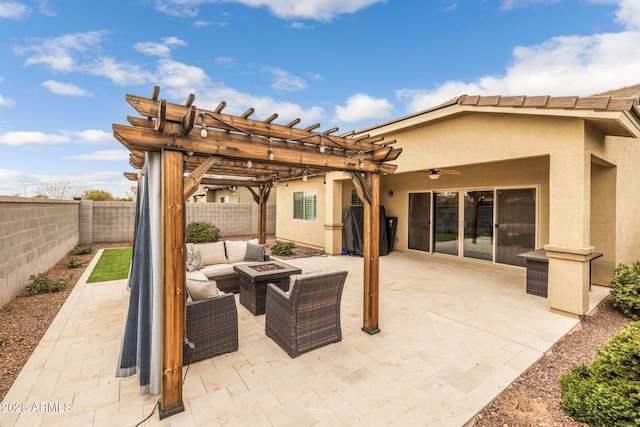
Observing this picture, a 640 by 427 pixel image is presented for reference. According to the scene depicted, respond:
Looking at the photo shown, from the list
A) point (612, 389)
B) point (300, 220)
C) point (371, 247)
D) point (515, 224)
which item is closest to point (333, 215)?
point (300, 220)

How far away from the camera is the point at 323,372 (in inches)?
123

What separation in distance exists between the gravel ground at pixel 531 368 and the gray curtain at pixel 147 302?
1.15 metres

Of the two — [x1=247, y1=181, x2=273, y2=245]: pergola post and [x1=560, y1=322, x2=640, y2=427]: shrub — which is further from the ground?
[x1=247, y1=181, x2=273, y2=245]: pergola post

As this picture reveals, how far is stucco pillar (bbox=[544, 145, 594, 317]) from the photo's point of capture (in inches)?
179

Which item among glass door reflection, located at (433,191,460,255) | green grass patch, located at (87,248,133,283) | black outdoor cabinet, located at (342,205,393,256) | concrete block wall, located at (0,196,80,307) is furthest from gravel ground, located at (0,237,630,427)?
black outdoor cabinet, located at (342,205,393,256)

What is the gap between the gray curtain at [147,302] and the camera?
2.59 m

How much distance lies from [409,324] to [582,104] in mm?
4303

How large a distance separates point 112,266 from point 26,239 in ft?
8.80

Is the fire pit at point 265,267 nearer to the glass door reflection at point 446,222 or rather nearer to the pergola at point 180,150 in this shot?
the pergola at point 180,150

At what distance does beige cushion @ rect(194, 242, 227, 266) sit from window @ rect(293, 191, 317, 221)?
5.97m

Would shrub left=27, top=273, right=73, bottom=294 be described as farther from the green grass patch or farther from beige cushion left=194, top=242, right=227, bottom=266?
beige cushion left=194, top=242, right=227, bottom=266

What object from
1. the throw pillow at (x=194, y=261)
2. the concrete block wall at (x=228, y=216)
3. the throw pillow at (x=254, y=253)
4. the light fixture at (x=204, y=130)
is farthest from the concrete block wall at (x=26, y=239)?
the concrete block wall at (x=228, y=216)

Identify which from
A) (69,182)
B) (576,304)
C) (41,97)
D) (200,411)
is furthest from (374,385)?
(69,182)

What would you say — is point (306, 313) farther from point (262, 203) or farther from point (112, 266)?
point (112, 266)
